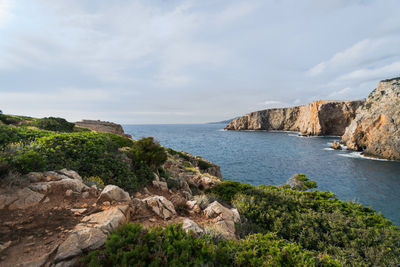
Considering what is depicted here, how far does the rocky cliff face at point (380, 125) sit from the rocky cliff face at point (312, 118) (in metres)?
38.7

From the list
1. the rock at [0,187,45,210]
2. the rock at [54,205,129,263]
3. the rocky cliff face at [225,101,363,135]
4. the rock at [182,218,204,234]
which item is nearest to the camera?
the rock at [54,205,129,263]

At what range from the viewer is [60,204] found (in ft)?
16.1

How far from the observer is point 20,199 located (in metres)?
4.60

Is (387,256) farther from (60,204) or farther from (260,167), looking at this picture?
(260,167)

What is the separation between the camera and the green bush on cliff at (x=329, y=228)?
5.36m

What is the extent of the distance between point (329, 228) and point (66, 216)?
29.4 feet

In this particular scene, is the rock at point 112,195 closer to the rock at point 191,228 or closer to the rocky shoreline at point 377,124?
the rock at point 191,228

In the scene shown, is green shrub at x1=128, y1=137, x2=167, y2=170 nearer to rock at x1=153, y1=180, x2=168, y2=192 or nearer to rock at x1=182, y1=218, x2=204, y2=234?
rock at x1=153, y1=180, x2=168, y2=192

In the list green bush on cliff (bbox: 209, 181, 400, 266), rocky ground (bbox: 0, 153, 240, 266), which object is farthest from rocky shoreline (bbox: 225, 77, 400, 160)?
rocky ground (bbox: 0, 153, 240, 266)

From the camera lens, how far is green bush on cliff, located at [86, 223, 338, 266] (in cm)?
298

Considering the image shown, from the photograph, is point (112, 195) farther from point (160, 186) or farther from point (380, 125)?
point (380, 125)

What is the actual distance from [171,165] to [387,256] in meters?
14.1

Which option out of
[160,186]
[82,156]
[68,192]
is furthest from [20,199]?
[160,186]

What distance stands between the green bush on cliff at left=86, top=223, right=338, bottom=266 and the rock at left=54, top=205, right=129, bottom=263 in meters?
0.39
